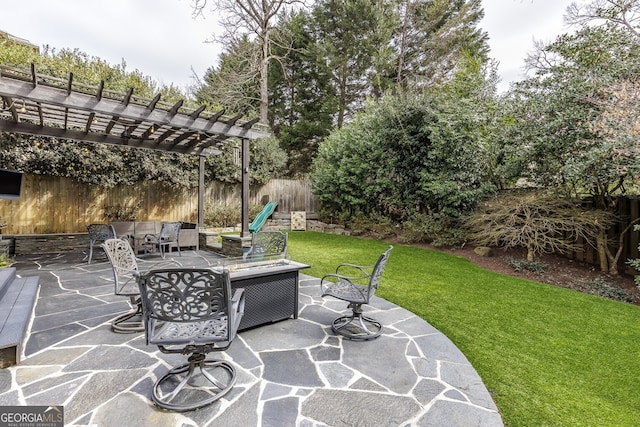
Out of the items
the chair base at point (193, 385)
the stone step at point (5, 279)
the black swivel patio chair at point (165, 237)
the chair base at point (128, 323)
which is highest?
the black swivel patio chair at point (165, 237)

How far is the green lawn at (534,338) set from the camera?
84.0 inches

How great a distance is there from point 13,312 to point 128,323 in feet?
3.40

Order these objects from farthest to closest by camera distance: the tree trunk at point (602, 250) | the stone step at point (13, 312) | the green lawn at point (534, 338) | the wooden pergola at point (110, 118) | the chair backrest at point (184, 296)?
the tree trunk at point (602, 250) → the wooden pergola at point (110, 118) → the stone step at point (13, 312) → the green lawn at point (534, 338) → the chair backrest at point (184, 296)

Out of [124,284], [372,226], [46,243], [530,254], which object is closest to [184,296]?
[124,284]

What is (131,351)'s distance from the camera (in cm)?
260

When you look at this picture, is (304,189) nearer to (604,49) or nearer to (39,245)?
(39,245)

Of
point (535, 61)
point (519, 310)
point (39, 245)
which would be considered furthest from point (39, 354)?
point (535, 61)

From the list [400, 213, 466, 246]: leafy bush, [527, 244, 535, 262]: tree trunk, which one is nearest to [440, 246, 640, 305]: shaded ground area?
[527, 244, 535, 262]: tree trunk

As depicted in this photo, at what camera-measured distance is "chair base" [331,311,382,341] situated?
9.78 feet

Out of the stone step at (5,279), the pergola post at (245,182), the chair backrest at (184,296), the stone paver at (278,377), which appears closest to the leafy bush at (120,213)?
the pergola post at (245,182)

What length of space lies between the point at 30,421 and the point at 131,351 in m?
0.79

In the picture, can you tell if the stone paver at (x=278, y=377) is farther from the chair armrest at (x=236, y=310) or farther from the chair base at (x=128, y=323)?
the chair armrest at (x=236, y=310)

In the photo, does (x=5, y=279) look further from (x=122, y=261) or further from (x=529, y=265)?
(x=529, y=265)

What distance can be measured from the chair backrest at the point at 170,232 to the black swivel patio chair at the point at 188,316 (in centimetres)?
471
